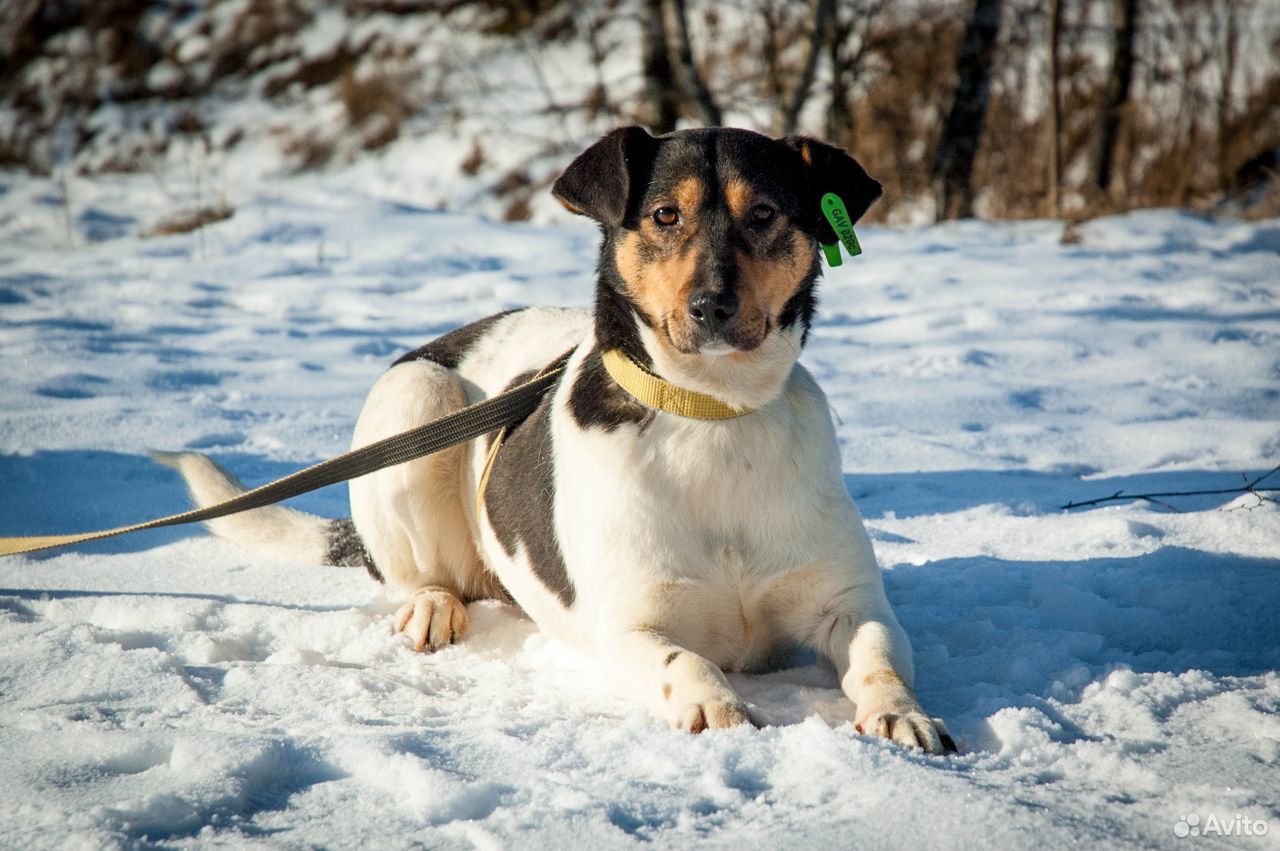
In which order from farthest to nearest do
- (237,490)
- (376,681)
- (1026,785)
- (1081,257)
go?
1. (1081,257)
2. (237,490)
3. (376,681)
4. (1026,785)

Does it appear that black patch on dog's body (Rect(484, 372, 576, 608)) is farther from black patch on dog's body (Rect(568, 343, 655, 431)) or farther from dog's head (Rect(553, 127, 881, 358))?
dog's head (Rect(553, 127, 881, 358))

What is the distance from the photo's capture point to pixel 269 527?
4.22 meters

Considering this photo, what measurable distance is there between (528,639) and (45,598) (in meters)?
1.66

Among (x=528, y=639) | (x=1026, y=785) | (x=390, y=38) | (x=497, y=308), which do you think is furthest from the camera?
(x=390, y=38)

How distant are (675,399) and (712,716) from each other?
900mm

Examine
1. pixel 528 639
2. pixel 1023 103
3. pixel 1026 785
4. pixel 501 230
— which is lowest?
pixel 528 639

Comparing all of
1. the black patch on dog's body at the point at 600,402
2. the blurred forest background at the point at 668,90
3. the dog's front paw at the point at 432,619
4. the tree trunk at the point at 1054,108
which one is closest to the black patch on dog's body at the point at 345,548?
the dog's front paw at the point at 432,619

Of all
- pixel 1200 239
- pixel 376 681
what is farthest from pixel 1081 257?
pixel 376 681

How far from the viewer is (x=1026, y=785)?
217 cm

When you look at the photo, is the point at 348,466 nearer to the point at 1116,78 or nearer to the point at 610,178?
the point at 610,178

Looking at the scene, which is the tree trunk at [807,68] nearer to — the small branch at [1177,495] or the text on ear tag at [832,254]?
the small branch at [1177,495]

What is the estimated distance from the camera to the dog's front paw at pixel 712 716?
2455 millimetres

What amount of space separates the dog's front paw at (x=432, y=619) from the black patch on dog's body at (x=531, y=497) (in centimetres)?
27

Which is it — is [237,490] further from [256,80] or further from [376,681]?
[256,80]
